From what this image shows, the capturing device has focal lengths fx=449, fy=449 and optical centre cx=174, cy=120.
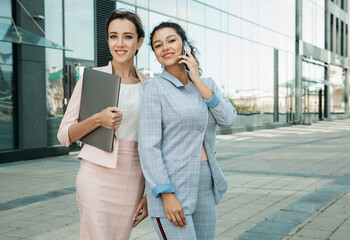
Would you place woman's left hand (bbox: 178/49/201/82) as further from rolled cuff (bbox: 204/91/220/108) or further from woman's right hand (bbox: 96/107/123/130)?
woman's right hand (bbox: 96/107/123/130)

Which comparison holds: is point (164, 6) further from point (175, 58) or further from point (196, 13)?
point (175, 58)

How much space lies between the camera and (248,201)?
625cm

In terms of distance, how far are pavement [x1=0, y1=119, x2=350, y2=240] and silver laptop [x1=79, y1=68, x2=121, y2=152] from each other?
2.61m

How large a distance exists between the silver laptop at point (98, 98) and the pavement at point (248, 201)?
103 inches

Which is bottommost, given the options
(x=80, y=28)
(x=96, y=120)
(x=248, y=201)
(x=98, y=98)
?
(x=248, y=201)

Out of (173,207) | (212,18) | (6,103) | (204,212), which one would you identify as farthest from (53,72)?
(173,207)

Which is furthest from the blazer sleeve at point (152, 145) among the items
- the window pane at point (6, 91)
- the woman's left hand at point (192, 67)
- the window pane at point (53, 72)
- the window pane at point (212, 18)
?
the window pane at point (212, 18)

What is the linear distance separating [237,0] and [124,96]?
21465 mm

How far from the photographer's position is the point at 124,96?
2.39 metres

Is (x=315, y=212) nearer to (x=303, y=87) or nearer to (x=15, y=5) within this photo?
(x=15, y=5)

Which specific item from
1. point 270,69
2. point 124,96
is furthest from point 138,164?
point 270,69

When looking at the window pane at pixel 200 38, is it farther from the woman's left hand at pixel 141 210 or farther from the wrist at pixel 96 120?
the wrist at pixel 96 120

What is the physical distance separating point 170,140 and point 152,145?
0.35ft

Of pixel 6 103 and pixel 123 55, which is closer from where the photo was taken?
pixel 123 55
